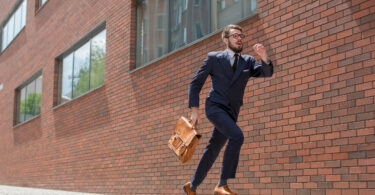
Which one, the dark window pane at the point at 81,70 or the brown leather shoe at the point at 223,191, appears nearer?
the brown leather shoe at the point at 223,191

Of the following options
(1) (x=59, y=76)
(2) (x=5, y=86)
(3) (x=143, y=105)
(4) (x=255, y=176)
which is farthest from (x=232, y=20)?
(2) (x=5, y=86)

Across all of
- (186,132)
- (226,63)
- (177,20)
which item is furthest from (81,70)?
(226,63)

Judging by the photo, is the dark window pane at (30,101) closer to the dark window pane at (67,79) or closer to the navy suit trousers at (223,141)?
the dark window pane at (67,79)

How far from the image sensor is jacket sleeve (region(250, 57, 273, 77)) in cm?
479

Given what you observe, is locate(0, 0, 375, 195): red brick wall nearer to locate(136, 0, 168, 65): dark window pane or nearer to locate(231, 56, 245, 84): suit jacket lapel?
locate(136, 0, 168, 65): dark window pane

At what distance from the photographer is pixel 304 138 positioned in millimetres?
5824

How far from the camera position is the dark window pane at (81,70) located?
13078mm

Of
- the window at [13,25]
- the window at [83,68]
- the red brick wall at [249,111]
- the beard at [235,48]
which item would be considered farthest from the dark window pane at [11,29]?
the beard at [235,48]

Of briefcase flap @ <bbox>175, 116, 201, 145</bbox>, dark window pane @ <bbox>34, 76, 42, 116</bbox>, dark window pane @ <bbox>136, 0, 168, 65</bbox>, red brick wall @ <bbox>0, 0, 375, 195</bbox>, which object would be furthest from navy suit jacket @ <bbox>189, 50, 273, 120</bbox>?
dark window pane @ <bbox>34, 76, 42, 116</bbox>

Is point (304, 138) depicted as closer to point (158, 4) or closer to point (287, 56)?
point (287, 56)

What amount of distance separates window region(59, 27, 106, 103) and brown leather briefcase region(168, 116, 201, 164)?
23.2ft

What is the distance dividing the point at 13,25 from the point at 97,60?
10631mm

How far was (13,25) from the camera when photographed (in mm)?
21422

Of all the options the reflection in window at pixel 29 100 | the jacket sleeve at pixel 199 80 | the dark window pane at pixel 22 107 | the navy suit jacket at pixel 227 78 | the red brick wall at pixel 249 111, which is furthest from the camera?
the dark window pane at pixel 22 107
